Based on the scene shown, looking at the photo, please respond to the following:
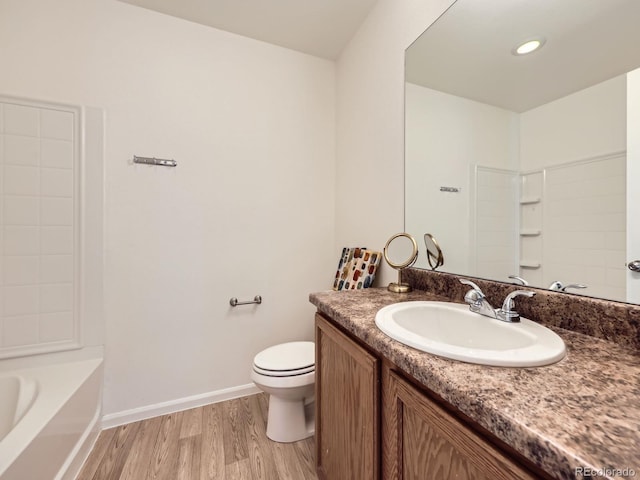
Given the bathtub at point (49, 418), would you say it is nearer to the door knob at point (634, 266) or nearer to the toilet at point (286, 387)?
the toilet at point (286, 387)

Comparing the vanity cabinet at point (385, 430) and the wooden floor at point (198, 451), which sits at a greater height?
the vanity cabinet at point (385, 430)

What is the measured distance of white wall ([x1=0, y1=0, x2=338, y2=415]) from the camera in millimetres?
1563

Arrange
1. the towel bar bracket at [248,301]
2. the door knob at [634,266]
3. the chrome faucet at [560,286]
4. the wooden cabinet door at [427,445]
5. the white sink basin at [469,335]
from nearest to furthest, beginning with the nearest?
the wooden cabinet door at [427,445]
the white sink basin at [469,335]
the door knob at [634,266]
the chrome faucet at [560,286]
the towel bar bracket at [248,301]

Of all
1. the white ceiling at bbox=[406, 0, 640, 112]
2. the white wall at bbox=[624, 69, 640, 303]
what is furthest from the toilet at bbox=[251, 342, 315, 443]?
the white ceiling at bbox=[406, 0, 640, 112]

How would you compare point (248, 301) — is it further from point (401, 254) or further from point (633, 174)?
point (633, 174)

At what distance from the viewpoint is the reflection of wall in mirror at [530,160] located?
724 mm

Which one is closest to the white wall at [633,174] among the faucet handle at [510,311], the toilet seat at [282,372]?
the faucet handle at [510,311]

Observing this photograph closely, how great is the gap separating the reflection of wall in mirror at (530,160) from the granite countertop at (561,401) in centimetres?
27

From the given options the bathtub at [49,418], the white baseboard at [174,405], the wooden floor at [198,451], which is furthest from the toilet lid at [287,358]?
the bathtub at [49,418]

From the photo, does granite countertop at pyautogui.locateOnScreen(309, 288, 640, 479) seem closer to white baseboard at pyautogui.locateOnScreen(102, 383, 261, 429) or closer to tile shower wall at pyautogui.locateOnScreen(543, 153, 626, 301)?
tile shower wall at pyautogui.locateOnScreen(543, 153, 626, 301)

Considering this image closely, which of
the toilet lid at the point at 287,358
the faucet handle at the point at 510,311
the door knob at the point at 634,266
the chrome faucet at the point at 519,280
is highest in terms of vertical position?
the door knob at the point at 634,266

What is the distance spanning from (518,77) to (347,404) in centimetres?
130

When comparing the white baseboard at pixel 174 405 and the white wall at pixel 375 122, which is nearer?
the white wall at pixel 375 122

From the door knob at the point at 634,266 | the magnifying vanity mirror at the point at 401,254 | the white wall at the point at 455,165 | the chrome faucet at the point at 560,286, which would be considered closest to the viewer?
the door knob at the point at 634,266
